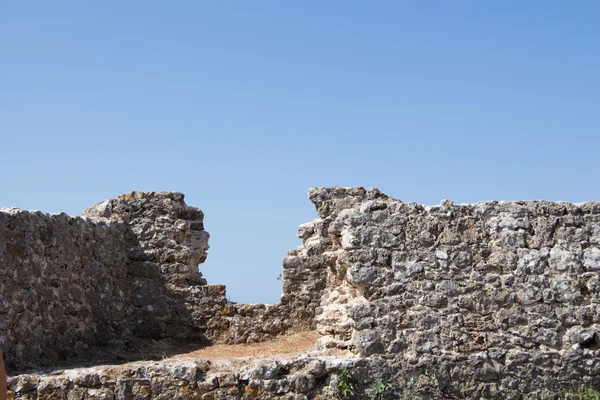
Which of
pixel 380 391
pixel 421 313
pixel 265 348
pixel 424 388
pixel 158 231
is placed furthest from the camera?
pixel 158 231

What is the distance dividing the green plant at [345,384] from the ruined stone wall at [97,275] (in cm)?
321

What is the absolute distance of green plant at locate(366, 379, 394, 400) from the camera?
8.27 meters

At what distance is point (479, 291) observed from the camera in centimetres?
858

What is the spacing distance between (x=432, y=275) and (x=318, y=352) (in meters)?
1.57

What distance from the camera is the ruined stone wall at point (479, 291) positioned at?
8.47m

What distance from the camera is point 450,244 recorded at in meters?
8.66

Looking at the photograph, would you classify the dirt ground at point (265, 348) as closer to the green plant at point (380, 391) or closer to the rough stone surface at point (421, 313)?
the rough stone surface at point (421, 313)

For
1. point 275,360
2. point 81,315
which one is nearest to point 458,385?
point 275,360

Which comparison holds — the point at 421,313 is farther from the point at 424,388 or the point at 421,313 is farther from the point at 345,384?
the point at 345,384

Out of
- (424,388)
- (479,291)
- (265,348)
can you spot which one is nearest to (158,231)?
(265,348)

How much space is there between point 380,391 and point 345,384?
0.38 m

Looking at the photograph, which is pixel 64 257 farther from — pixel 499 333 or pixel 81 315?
pixel 499 333

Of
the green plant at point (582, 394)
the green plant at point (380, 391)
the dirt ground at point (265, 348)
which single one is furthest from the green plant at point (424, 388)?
the dirt ground at point (265, 348)

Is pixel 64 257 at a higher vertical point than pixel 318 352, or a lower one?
higher
